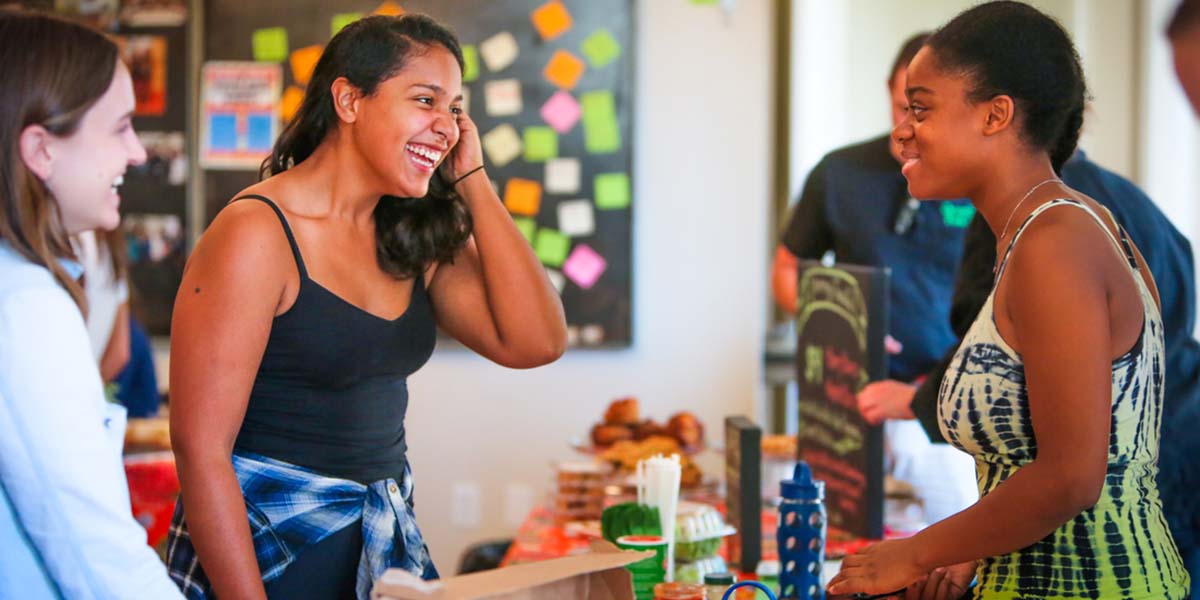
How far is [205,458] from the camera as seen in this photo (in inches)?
61.1

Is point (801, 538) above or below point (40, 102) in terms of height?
below

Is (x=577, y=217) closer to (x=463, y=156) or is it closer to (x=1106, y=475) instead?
(x=463, y=156)

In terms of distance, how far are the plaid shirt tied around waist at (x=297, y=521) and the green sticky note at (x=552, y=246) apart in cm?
258

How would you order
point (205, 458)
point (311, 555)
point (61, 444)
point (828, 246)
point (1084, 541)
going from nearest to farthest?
point (61, 444) < point (1084, 541) < point (205, 458) < point (311, 555) < point (828, 246)

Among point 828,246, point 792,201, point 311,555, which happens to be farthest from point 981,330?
point 792,201

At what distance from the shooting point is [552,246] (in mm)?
4312

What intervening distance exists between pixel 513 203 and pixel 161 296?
1317 mm

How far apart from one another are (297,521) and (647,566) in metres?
0.53

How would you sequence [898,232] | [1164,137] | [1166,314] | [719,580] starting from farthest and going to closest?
[1164,137] < [898,232] < [1166,314] < [719,580]

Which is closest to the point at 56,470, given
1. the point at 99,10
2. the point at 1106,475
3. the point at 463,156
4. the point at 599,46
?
the point at 463,156

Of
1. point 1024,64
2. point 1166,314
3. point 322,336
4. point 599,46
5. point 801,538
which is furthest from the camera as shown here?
point 599,46

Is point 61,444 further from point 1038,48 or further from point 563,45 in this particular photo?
point 563,45

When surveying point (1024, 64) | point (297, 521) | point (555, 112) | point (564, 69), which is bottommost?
point (297, 521)

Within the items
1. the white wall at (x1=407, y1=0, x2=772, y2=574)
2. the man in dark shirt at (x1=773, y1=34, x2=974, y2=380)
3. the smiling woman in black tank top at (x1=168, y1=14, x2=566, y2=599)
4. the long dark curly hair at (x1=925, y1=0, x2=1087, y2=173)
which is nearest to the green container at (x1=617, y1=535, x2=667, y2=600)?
the smiling woman in black tank top at (x1=168, y1=14, x2=566, y2=599)
